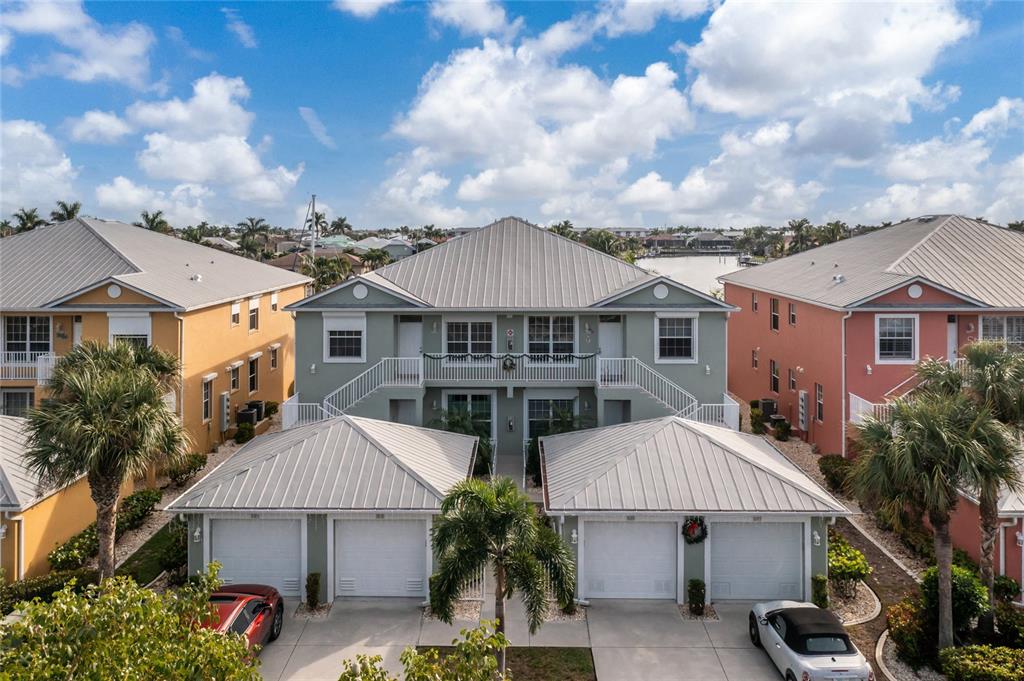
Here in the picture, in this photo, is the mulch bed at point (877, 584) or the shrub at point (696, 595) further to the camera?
the shrub at point (696, 595)

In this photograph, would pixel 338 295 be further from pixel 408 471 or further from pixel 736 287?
pixel 736 287

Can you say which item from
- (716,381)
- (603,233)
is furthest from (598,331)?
(603,233)

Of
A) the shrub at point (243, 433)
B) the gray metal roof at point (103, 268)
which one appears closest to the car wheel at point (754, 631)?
the gray metal roof at point (103, 268)

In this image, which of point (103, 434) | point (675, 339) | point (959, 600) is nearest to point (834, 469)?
point (675, 339)

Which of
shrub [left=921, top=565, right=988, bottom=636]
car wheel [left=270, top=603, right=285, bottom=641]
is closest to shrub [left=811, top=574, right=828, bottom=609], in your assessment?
shrub [left=921, top=565, right=988, bottom=636]

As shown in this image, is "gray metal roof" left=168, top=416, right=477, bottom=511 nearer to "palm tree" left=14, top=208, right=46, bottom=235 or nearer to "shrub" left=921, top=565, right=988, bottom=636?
"shrub" left=921, top=565, right=988, bottom=636

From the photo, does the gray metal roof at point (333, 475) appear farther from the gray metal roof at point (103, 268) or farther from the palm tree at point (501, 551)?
the gray metal roof at point (103, 268)
